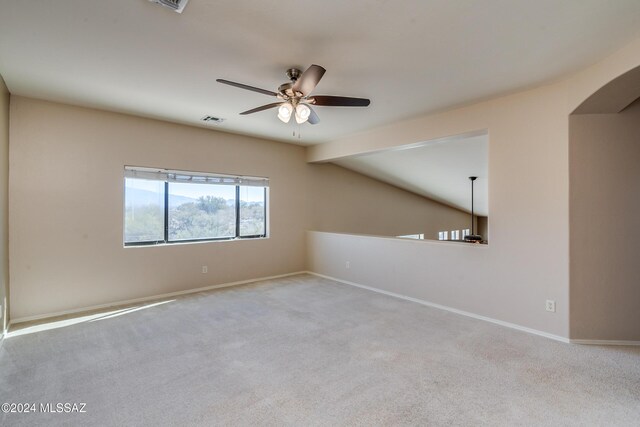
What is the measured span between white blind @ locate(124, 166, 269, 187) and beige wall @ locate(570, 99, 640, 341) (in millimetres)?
4365

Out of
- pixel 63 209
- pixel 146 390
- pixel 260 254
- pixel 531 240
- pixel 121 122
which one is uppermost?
pixel 121 122

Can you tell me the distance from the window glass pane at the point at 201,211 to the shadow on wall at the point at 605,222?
183 inches

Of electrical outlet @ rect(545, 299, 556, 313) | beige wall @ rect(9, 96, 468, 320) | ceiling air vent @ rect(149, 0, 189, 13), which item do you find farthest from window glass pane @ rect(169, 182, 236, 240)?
electrical outlet @ rect(545, 299, 556, 313)

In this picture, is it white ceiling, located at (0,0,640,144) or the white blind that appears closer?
white ceiling, located at (0,0,640,144)

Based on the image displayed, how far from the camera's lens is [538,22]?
2008mm

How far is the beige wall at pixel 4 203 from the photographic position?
302cm

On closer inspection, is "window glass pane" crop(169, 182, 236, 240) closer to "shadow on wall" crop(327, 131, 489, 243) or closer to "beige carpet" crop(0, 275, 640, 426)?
"beige carpet" crop(0, 275, 640, 426)

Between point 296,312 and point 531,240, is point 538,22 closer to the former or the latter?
point 531,240

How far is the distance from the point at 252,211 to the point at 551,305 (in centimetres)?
443

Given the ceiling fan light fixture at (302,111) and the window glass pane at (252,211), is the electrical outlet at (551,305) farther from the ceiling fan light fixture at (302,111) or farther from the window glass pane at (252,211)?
the window glass pane at (252,211)

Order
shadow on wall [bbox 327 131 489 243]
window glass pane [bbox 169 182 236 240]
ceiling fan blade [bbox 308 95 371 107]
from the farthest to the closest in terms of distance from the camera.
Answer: shadow on wall [bbox 327 131 489 243] < window glass pane [bbox 169 182 236 240] < ceiling fan blade [bbox 308 95 371 107]

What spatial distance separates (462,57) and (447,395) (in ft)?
8.45

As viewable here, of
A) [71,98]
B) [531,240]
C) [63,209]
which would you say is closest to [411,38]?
[531,240]

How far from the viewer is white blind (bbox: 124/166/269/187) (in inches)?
167
